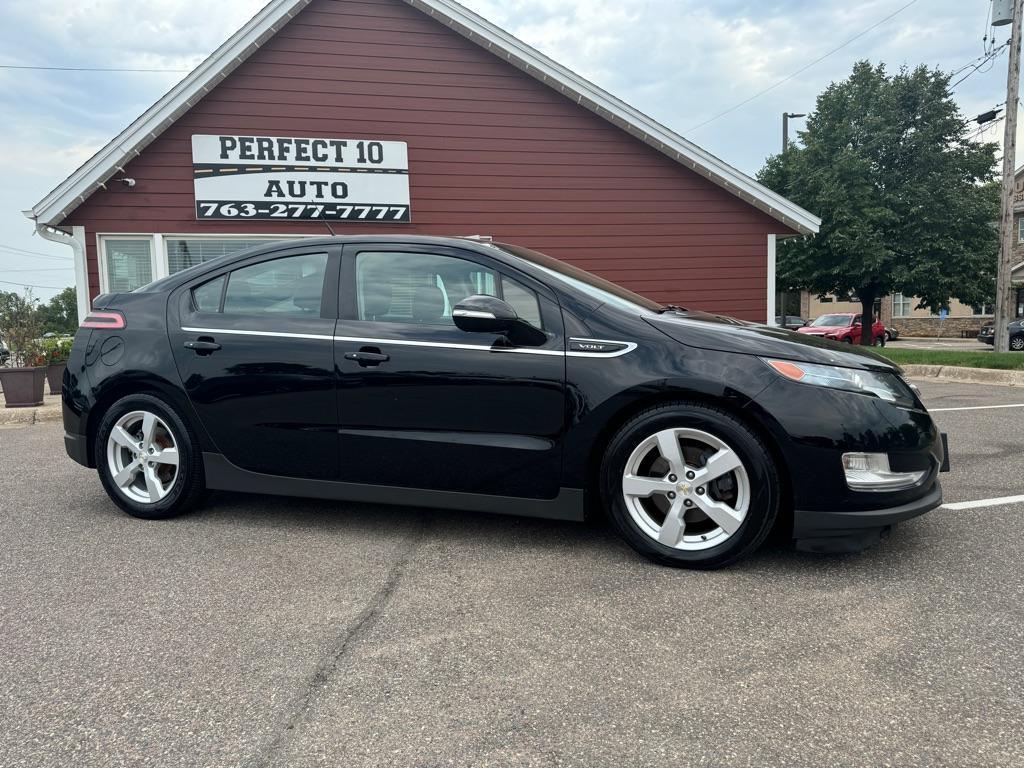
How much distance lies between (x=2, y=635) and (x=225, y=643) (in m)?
0.83

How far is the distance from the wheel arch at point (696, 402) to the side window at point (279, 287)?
157cm

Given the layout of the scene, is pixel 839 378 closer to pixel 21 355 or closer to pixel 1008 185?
pixel 21 355

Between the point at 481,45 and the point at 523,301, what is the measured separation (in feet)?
27.4

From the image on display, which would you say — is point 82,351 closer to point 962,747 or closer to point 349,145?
point 962,747

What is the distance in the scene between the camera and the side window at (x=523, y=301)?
325 cm

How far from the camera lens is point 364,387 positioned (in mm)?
3375

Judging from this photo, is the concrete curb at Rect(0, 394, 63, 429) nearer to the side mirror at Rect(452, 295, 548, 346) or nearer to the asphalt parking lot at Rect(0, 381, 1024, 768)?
the asphalt parking lot at Rect(0, 381, 1024, 768)

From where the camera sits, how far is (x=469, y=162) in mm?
10344

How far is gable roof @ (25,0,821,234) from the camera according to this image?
9086 mm

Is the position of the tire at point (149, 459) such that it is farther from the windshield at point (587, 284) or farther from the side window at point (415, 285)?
the windshield at point (587, 284)

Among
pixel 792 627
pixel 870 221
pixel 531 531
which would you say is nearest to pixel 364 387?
pixel 531 531

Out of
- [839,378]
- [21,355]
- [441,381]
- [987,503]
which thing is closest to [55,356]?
[21,355]

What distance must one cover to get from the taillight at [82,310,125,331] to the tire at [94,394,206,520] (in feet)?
1.31

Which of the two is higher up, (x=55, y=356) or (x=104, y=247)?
(x=104, y=247)
